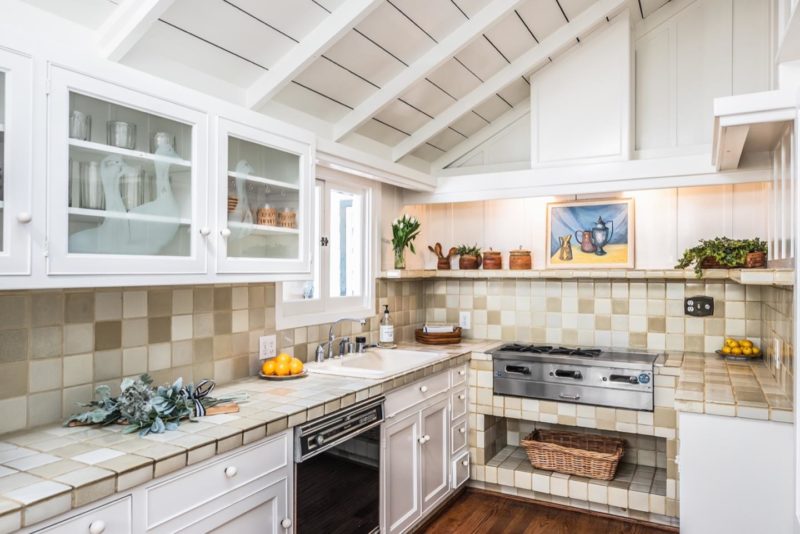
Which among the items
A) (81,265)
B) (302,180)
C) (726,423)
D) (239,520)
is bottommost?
(239,520)

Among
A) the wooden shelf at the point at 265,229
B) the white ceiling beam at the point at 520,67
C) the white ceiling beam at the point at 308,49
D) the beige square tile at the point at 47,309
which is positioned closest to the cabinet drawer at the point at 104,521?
the beige square tile at the point at 47,309

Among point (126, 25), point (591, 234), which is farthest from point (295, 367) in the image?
point (591, 234)

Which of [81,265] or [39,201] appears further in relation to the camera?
[81,265]

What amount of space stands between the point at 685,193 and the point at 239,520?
120 inches

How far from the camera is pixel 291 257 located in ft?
7.88

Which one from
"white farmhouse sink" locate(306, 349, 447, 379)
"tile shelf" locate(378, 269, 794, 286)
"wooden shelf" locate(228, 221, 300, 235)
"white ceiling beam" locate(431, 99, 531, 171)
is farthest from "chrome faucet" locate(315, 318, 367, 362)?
"white ceiling beam" locate(431, 99, 531, 171)

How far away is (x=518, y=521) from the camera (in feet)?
10.2

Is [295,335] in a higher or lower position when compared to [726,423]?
higher

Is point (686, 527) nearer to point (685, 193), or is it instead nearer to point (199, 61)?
point (685, 193)

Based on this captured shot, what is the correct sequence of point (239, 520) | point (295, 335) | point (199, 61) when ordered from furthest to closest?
point (295, 335)
point (199, 61)
point (239, 520)

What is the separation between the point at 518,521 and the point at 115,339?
7.61ft

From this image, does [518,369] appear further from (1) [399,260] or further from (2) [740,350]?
(2) [740,350]

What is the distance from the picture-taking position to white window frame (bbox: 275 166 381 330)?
115 inches

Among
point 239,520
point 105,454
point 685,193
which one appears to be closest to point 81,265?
point 105,454
